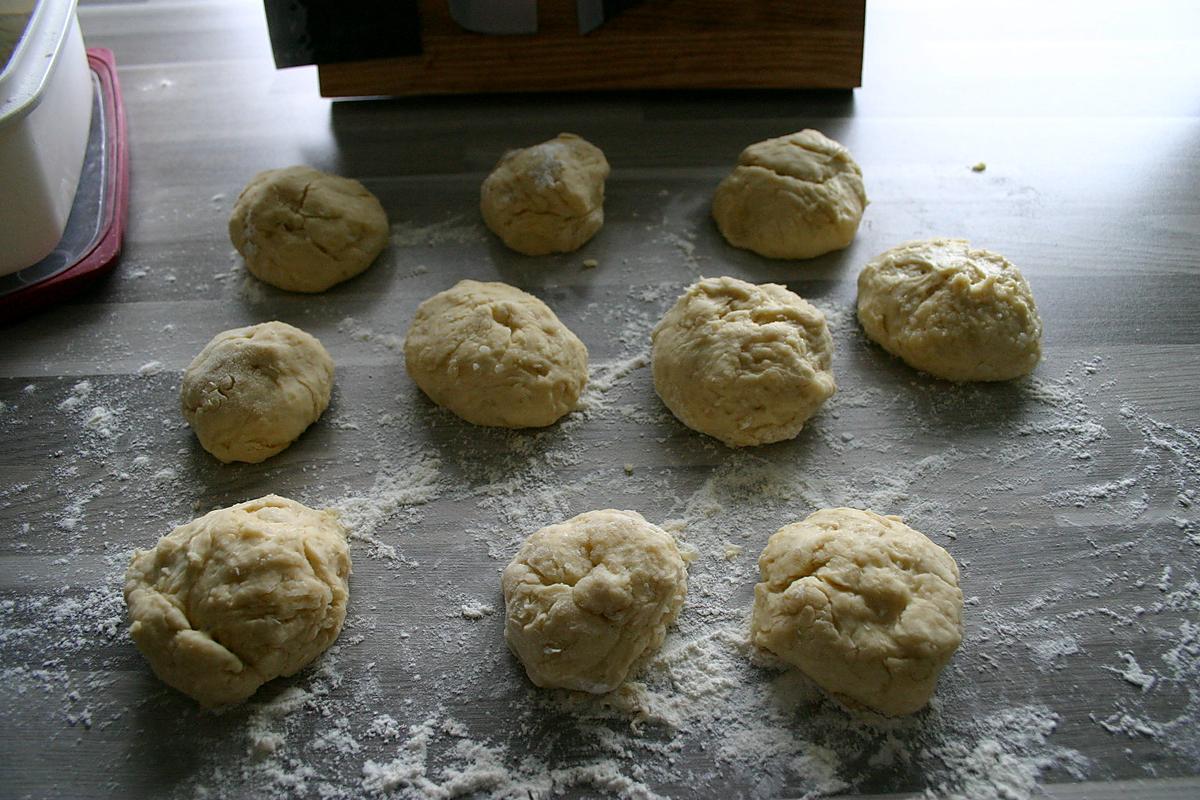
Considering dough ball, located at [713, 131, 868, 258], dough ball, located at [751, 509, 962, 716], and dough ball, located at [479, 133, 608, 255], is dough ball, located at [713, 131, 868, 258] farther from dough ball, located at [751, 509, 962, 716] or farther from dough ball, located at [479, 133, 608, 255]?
dough ball, located at [751, 509, 962, 716]

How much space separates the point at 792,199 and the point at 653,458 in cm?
71

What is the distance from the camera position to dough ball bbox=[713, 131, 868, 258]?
6.71ft

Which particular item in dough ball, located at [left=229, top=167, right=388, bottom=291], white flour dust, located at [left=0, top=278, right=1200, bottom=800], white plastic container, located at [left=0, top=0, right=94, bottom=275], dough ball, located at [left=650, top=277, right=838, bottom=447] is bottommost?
white flour dust, located at [left=0, top=278, right=1200, bottom=800]

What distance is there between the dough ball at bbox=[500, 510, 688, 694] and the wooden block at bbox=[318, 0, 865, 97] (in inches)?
57.4

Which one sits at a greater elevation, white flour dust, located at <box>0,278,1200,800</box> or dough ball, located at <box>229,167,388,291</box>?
dough ball, located at <box>229,167,388,291</box>

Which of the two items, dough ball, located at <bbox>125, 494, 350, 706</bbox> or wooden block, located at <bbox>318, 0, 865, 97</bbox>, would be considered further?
wooden block, located at <bbox>318, 0, 865, 97</bbox>

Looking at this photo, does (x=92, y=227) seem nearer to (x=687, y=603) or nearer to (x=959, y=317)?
(x=687, y=603)

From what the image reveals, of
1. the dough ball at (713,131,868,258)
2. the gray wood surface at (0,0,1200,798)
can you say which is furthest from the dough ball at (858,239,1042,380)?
the dough ball at (713,131,868,258)

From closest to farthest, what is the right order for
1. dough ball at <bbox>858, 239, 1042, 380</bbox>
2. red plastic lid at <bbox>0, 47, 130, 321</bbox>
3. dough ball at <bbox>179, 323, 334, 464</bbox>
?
dough ball at <bbox>179, 323, 334, 464</bbox> < dough ball at <bbox>858, 239, 1042, 380</bbox> < red plastic lid at <bbox>0, 47, 130, 321</bbox>

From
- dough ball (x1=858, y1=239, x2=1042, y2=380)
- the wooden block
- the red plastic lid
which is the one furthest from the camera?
the wooden block

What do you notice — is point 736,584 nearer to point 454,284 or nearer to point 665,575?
point 665,575

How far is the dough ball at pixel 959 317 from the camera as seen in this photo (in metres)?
1.79

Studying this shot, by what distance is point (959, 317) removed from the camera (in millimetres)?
1801

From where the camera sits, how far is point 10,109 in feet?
5.75
